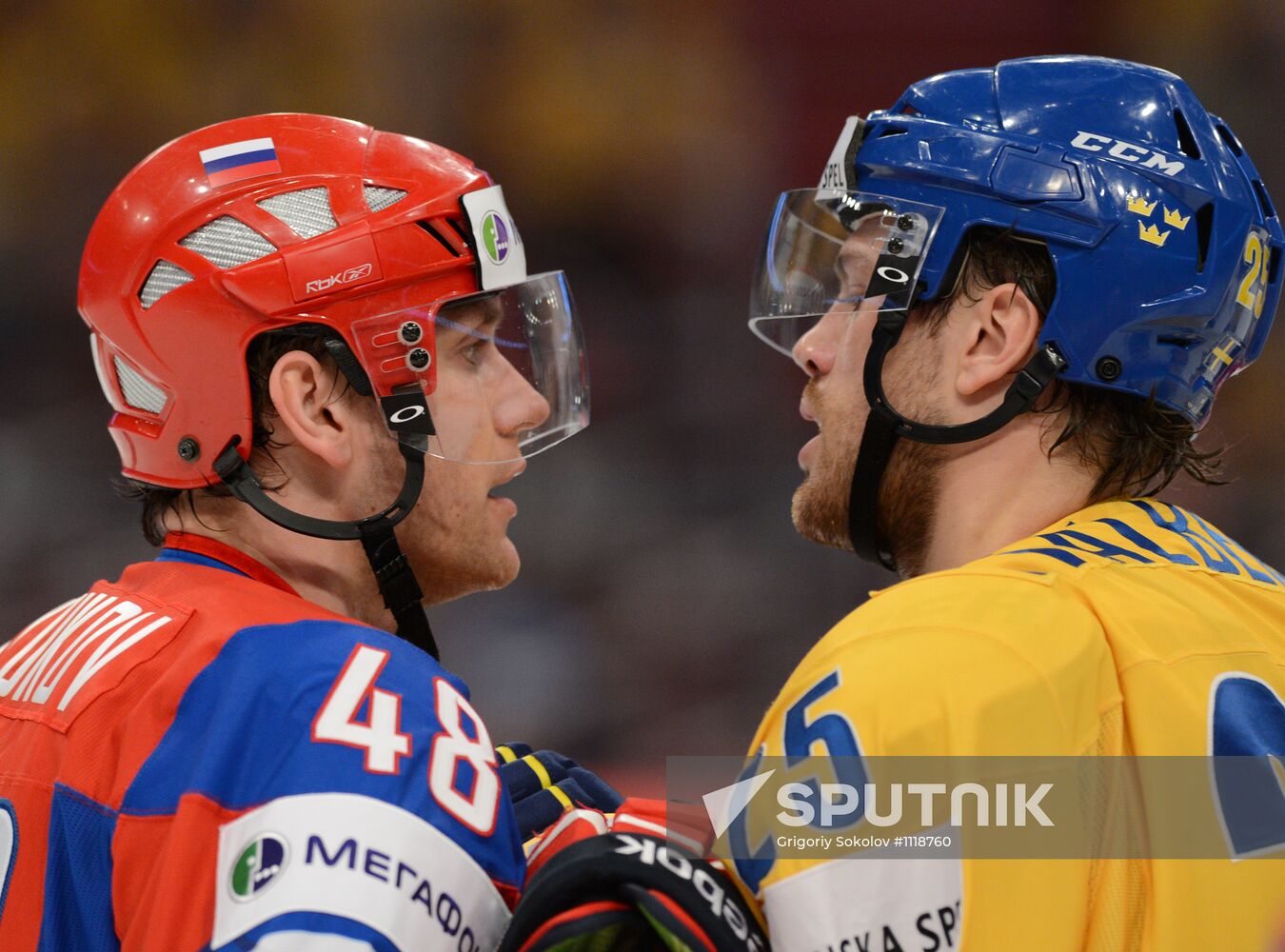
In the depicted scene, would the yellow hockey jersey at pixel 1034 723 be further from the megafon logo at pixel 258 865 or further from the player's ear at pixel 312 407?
the player's ear at pixel 312 407

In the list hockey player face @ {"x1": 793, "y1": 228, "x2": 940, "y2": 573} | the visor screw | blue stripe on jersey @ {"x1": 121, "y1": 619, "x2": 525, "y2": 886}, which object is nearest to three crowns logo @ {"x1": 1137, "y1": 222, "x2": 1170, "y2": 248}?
hockey player face @ {"x1": 793, "y1": 228, "x2": 940, "y2": 573}

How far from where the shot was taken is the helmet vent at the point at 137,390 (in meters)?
2.29

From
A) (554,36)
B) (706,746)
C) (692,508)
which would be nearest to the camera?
(706,746)

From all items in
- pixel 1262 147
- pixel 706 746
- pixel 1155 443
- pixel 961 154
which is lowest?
pixel 706 746

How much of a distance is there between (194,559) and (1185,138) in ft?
5.78

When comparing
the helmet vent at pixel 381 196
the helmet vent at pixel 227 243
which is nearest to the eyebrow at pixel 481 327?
the helmet vent at pixel 381 196

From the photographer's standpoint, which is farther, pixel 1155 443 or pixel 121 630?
pixel 1155 443

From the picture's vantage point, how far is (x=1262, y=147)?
5.62 m

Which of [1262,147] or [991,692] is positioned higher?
[991,692]

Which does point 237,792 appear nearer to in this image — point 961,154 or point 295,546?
point 295,546

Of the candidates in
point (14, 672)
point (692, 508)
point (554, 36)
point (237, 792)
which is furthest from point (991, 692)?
point (554, 36)

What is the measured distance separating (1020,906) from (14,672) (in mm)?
1520

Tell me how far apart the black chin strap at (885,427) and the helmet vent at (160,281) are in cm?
118

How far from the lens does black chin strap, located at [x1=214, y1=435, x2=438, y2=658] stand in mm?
2230
